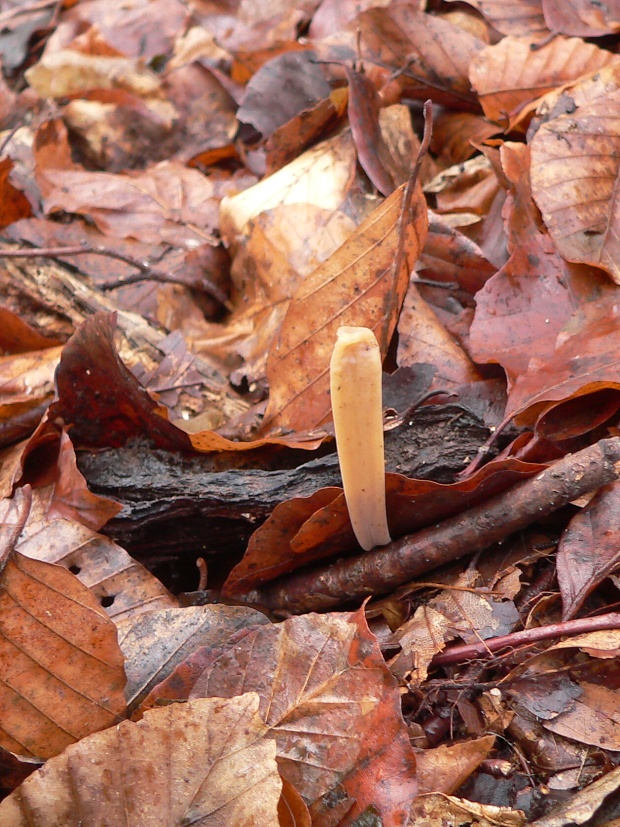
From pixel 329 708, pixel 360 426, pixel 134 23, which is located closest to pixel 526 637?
pixel 329 708

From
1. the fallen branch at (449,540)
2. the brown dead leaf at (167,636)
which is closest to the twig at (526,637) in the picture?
the fallen branch at (449,540)

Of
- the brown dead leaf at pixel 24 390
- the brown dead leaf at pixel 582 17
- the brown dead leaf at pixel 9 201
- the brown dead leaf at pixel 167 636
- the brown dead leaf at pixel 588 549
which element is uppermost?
the brown dead leaf at pixel 9 201

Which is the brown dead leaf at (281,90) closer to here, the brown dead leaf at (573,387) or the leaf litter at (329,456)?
the leaf litter at (329,456)

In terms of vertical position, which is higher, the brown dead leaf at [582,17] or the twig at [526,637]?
the brown dead leaf at [582,17]

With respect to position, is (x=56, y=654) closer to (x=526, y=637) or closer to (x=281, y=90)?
(x=526, y=637)

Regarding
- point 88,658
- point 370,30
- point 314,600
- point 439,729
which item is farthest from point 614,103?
point 88,658

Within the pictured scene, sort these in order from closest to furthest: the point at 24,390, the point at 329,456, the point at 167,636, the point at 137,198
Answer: the point at 167,636, the point at 329,456, the point at 24,390, the point at 137,198
